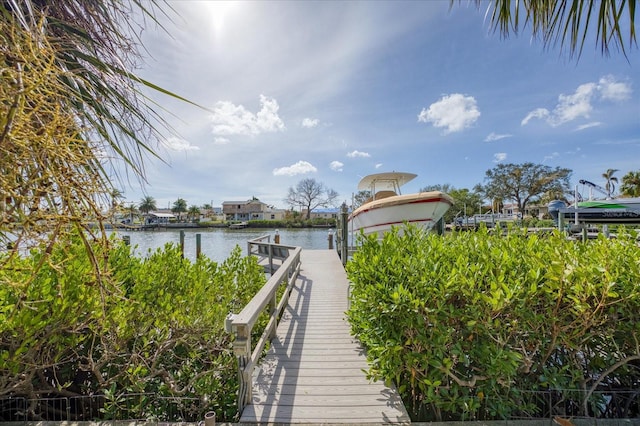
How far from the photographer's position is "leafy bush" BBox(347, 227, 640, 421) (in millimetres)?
2164

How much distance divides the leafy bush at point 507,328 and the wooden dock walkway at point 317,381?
0.29m

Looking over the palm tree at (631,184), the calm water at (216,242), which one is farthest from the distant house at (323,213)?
the palm tree at (631,184)

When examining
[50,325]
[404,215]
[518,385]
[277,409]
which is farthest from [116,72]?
[404,215]

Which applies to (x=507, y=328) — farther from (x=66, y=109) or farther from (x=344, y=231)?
(x=344, y=231)

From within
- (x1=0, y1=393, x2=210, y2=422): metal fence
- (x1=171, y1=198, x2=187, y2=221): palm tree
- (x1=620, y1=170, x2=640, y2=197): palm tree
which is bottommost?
(x1=0, y1=393, x2=210, y2=422): metal fence

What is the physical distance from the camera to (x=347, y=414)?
7.55ft

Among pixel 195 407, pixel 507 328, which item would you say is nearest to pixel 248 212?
pixel 195 407

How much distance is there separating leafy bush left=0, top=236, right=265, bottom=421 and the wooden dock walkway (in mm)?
459

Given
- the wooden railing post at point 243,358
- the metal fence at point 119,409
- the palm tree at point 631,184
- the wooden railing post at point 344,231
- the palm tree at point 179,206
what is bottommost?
the metal fence at point 119,409

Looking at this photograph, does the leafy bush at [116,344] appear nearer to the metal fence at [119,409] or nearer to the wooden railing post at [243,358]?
the metal fence at [119,409]

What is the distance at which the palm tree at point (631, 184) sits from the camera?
25.1 m

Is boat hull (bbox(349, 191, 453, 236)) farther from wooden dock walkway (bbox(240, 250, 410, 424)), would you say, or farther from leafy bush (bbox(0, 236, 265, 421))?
leafy bush (bbox(0, 236, 265, 421))

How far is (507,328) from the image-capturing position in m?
2.27

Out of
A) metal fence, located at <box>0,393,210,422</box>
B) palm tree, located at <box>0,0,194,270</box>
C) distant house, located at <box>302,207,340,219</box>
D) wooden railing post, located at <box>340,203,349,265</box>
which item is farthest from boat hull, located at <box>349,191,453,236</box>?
distant house, located at <box>302,207,340,219</box>
